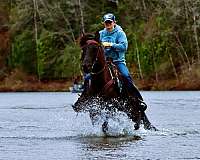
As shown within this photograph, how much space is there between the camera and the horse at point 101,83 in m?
15.0

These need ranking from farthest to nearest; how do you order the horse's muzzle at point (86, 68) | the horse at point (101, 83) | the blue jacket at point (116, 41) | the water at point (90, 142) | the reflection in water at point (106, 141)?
1. the blue jacket at point (116, 41)
2. the horse at point (101, 83)
3. the horse's muzzle at point (86, 68)
4. the reflection in water at point (106, 141)
5. the water at point (90, 142)

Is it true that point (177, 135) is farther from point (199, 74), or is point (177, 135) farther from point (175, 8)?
point (175, 8)

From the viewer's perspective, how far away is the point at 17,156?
466 inches

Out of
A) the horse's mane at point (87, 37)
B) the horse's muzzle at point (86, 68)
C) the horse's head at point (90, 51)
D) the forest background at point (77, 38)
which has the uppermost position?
the horse's mane at point (87, 37)

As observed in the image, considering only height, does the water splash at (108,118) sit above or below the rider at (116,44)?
below

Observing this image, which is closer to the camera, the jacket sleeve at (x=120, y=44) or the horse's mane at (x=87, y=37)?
the horse's mane at (x=87, y=37)

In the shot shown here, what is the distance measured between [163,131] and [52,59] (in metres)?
73.1

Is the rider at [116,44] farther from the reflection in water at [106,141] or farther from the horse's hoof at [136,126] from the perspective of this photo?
the reflection in water at [106,141]

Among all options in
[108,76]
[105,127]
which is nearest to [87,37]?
[108,76]

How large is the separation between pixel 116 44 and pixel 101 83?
105cm

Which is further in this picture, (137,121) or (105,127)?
(137,121)

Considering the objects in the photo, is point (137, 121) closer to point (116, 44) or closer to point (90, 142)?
point (116, 44)

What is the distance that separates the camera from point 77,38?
87.5 metres

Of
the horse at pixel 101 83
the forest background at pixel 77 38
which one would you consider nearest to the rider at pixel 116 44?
the horse at pixel 101 83
